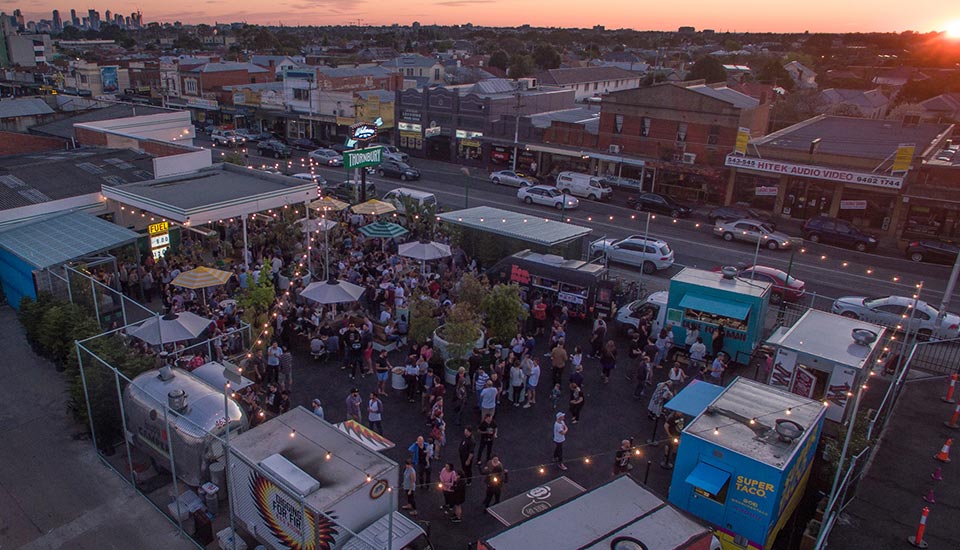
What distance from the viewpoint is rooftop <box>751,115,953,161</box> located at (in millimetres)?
36562

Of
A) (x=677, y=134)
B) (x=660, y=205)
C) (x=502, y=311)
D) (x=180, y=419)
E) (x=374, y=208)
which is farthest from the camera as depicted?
(x=677, y=134)

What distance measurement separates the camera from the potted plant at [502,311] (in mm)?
17500

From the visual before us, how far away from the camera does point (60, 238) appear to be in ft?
67.3

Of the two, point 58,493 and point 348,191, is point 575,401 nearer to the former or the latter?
point 58,493

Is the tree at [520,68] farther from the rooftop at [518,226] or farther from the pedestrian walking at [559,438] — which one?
the pedestrian walking at [559,438]

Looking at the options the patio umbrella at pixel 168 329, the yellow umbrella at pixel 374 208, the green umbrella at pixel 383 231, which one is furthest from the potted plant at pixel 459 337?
the yellow umbrella at pixel 374 208

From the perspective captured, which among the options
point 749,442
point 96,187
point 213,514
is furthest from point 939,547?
point 96,187

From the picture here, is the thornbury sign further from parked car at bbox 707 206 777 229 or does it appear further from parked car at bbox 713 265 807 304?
parked car at bbox 713 265 807 304

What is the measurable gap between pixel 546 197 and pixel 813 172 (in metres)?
15.0

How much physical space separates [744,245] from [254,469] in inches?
1123

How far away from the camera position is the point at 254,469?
9734 millimetres

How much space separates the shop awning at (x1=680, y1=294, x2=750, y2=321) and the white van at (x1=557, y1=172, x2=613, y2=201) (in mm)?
21646

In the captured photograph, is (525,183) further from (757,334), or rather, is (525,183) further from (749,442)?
(749,442)

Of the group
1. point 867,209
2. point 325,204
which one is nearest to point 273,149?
point 325,204
